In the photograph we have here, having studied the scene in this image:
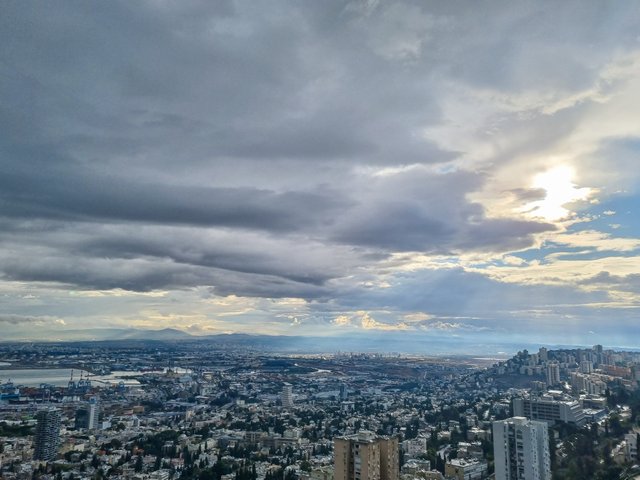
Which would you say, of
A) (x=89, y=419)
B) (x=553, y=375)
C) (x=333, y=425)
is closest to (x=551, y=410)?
(x=333, y=425)

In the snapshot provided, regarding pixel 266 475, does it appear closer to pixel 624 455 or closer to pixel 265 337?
pixel 624 455

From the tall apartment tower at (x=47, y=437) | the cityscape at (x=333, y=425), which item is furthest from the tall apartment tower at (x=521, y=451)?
the tall apartment tower at (x=47, y=437)

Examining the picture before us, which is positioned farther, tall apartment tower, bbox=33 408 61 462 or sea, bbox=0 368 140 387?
Result: sea, bbox=0 368 140 387

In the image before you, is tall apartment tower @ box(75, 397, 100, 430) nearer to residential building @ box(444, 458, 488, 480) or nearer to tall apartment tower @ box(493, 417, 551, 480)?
residential building @ box(444, 458, 488, 480)

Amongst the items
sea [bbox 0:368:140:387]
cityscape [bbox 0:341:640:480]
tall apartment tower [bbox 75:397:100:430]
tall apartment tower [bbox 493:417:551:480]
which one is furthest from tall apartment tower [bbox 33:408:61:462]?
sea [bbox 0:368:140:387]

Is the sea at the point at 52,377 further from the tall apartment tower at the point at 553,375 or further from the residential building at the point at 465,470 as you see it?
the residential building at the point at 465,470

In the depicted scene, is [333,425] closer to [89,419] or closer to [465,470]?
[465,470]
